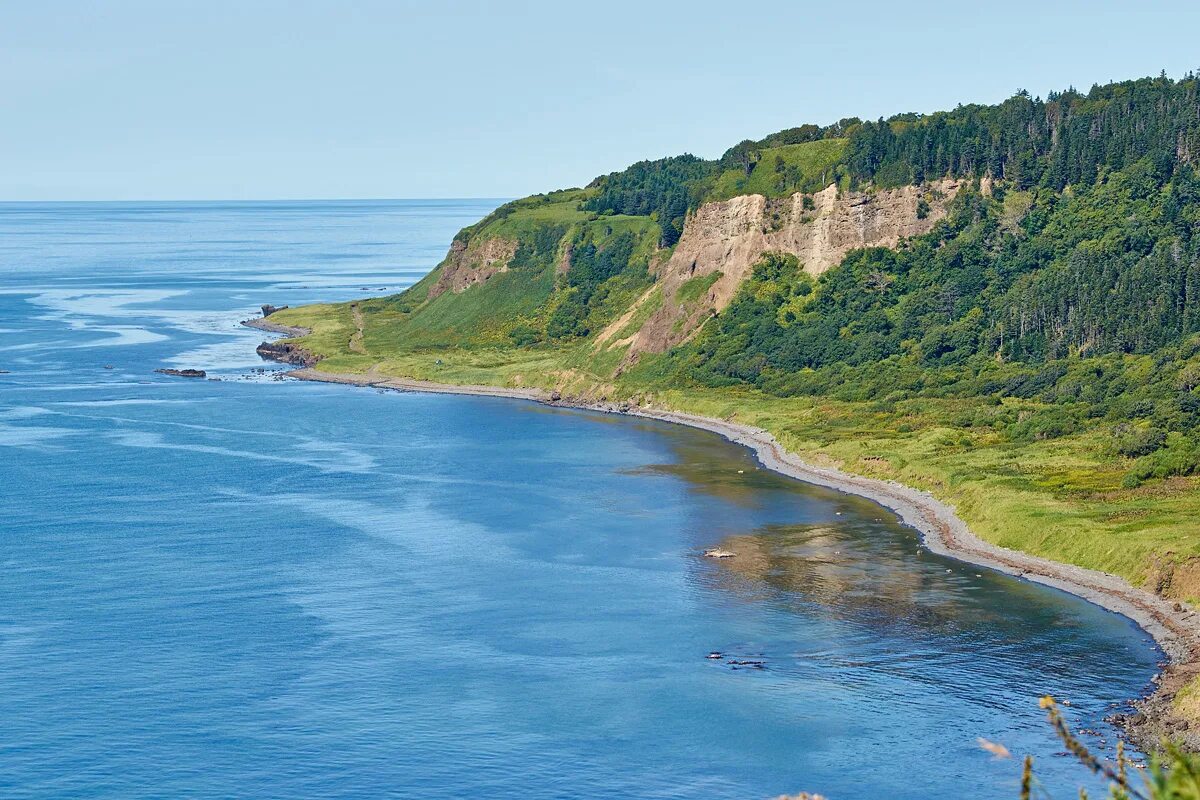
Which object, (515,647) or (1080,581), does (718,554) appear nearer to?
(1080,581)

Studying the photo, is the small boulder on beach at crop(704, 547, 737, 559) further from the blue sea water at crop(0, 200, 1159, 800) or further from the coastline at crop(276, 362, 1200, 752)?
the coastline at crop(276, 362, 1200, 752)

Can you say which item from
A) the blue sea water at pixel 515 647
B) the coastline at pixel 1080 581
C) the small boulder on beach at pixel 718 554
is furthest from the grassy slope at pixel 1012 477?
the small boulder on beach at pixel 718 554

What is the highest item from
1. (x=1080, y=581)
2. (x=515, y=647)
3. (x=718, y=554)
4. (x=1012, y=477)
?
(x=1012, y=477)

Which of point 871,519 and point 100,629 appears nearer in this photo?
point 100,629

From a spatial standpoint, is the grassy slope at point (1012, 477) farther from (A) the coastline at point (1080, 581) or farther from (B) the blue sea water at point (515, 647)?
(B) the blue sea water at point (515, 647)

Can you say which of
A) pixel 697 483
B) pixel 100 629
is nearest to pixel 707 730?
pixel 100 629

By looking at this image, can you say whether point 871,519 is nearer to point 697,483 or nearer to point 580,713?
point 697,483

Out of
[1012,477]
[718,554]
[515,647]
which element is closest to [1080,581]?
[718,554]
